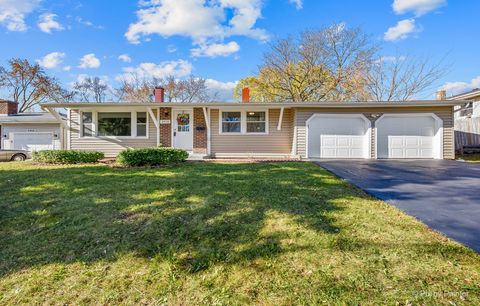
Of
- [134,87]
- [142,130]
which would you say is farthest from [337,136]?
[134,87]

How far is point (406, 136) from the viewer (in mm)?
10672

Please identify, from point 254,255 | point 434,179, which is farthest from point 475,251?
point 434,179

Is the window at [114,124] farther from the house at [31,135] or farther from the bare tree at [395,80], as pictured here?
the bare tree at [395,80]

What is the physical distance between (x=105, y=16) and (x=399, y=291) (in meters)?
17.0

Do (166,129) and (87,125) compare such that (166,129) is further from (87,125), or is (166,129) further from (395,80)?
(395,80)

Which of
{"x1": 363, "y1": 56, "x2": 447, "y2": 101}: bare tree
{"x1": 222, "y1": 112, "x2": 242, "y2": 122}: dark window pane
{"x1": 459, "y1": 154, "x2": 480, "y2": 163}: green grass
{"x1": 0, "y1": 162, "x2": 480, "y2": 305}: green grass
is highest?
{"x1": 363, "y1": 56, "x2": 447, "y2": 101}: bare tree

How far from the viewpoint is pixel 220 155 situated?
37.7 ft

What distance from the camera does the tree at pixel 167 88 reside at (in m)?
28.6

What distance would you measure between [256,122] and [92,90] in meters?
28.5

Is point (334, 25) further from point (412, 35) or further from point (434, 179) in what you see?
point (434, 179)

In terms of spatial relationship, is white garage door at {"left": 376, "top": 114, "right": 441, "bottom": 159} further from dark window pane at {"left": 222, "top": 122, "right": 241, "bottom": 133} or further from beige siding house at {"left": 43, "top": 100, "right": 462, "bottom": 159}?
dark window pane at {"left": 222, "top": 122, "right": 241, "bottom": 133}

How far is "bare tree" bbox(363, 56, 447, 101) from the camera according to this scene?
21.3 metres

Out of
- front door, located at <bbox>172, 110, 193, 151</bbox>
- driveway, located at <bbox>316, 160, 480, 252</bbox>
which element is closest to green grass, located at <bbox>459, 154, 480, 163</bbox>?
driveway, located at <bbox>316, 160, 480, 252</bbox>

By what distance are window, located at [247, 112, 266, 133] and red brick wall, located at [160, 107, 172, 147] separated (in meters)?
3.62
